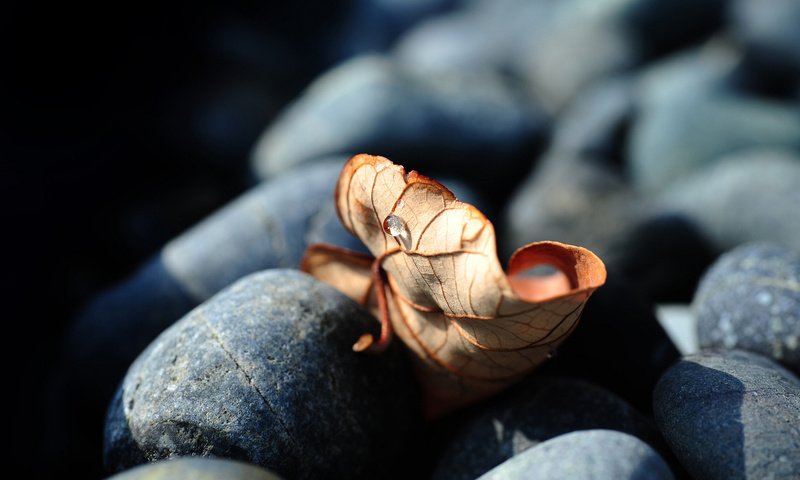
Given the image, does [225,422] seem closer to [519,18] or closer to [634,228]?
[634,228]

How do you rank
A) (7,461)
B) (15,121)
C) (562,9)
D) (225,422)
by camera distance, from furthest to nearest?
(562,9) < (15,121) < (7,461) < (225,422)

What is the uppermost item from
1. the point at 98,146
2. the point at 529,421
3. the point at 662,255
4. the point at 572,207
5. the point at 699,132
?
the point at 98,146

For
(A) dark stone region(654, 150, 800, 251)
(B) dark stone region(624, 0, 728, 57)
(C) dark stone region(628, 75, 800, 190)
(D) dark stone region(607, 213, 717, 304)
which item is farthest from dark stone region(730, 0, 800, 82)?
(D) dark stone region(607, 213, 717, 304)

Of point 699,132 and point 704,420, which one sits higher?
point 704,420

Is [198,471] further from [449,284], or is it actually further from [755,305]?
[755,305]

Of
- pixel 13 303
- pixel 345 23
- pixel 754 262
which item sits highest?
pixel 345 23

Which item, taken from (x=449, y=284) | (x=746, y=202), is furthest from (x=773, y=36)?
(x=449, y=284)

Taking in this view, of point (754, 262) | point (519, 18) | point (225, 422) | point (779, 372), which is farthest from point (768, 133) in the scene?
point (225, 422)
